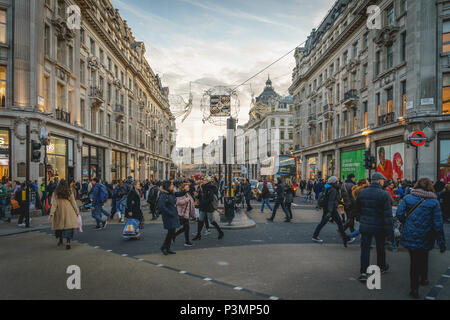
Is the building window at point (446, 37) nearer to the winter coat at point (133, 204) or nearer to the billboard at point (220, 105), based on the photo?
the billboard at point (220, 105)

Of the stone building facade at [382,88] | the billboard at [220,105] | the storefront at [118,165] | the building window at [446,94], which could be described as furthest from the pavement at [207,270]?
the storefront at [118,165]

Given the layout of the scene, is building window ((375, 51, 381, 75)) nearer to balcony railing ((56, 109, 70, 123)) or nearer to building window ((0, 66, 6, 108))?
balcony railing ((56, 109, 70, 123))

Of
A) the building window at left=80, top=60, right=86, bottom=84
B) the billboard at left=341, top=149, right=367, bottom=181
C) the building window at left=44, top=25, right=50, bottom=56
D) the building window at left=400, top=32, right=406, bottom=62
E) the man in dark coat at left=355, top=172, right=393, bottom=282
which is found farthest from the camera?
the billboard at left=341, top=149, right=367, bottom=181

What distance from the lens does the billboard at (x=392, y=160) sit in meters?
23.0

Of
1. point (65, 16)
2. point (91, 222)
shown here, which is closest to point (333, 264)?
point (91, 222)

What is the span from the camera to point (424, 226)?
16.0 feet

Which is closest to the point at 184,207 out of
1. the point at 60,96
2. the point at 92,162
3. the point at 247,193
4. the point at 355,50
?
the point at 247,193

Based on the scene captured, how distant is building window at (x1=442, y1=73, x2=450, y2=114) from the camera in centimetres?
2022

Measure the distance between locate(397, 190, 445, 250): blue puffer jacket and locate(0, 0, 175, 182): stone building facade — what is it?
1388 cm

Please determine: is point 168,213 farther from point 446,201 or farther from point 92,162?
point 92,162

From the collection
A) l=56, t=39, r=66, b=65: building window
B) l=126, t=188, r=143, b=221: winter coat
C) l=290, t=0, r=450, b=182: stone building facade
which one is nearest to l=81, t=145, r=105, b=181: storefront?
l=56, t=39, r=66, b=65: building window

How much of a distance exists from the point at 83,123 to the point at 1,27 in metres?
9.93

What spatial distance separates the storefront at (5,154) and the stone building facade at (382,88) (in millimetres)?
21091
